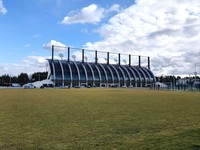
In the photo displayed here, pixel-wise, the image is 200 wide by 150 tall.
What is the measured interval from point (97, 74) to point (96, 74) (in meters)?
0.51

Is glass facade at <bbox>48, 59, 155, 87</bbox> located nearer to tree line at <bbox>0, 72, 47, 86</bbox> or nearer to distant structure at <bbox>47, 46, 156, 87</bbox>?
distant structure at <bbox>47, 46, 156, 87</bbox>

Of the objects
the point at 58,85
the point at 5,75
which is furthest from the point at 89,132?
the point at 5,75

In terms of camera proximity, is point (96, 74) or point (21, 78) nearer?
point (96, 74)

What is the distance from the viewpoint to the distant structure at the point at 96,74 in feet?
425

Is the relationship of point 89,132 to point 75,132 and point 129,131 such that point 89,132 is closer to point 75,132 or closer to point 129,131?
point 75,132

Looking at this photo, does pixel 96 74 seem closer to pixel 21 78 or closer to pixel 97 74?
pixel 97 74

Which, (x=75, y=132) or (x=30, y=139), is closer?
(x=30, y=139)

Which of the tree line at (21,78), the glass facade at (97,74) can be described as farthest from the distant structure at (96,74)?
the tree line at (21,78)

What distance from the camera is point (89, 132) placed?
33.7 feet

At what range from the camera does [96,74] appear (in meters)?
141

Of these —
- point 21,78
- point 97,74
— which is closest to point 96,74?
point 97,74

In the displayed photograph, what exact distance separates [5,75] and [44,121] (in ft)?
564

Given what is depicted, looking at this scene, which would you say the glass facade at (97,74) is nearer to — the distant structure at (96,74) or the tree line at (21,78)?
the distant structure at (96,74)

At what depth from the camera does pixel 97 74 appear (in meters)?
141
